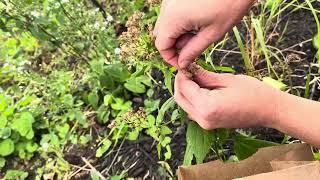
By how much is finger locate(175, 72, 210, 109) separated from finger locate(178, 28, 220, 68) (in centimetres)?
4

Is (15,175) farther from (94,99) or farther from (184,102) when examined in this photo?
(184,102)

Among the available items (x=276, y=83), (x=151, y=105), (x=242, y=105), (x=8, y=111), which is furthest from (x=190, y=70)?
(x=8, y=111)

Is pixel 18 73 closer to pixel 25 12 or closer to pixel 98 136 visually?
pixel 25 12

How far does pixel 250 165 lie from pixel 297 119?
188mm

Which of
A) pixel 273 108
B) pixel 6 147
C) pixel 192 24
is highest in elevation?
pixel 192 24

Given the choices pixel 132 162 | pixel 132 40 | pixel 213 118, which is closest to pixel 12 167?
pixel 132 162

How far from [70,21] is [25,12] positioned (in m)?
0.21

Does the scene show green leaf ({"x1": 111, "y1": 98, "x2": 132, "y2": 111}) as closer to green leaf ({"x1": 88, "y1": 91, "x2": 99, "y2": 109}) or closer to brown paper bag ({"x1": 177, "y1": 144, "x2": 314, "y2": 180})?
green leaf ({"x1": 88, "y1": 91, "x2": 99, "y2": 109})

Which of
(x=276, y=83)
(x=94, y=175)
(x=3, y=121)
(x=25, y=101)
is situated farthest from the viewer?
(x=25, y=101)

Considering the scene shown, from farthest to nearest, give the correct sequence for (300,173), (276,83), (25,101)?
(25,101) < (276,83) < (300,173)

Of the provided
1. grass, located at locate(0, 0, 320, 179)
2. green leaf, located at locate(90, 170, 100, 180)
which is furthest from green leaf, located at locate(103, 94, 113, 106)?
green leaf, located at locate(90, 170, 100, 180)

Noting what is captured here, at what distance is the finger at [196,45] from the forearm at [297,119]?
22 centimetres

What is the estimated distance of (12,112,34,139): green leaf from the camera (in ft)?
7.37

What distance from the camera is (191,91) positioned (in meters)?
1.19
